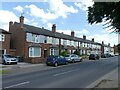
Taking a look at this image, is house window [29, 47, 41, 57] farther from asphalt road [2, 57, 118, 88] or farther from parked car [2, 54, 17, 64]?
asphalt road [2, 57, 118, 88]

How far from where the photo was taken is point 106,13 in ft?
31.7

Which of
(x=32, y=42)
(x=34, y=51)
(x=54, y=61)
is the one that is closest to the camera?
(x=54, y=61)

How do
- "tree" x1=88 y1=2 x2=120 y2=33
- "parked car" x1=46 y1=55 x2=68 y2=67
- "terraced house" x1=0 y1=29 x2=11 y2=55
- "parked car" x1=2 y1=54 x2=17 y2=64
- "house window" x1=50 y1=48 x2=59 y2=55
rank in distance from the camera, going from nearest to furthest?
"tree" x1=88 y1=2 x2=120 y2=33 < "parked car" x1=46 y1=55 x2=68 y2=67 < "parked car" x1=2 y1=54 x2=17 y2=64 < "terraced house" x1=0 y1=29 x2=11 y2=55 < "house window" x1=50 y1=48 x2=59 y2=55

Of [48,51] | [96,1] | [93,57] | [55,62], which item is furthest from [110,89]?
[93,57]

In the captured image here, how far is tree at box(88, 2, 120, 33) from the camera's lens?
8.90 meters

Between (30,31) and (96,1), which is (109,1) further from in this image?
(30,31)

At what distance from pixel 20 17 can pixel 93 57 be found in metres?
23.0

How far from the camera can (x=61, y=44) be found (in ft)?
232

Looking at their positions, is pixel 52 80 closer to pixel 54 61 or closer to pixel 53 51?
pixel 54 61

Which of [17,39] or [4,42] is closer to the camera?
[4,42]

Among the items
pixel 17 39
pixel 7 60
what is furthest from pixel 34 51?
pixel 7 60

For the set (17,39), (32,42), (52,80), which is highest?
(17,39)

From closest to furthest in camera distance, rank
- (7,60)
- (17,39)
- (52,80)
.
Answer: (52,80), (7,60), (17,39)

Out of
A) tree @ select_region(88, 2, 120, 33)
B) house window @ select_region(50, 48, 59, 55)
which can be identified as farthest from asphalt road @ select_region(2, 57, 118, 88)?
house window @ select_region(50, 48, 59, 55)
